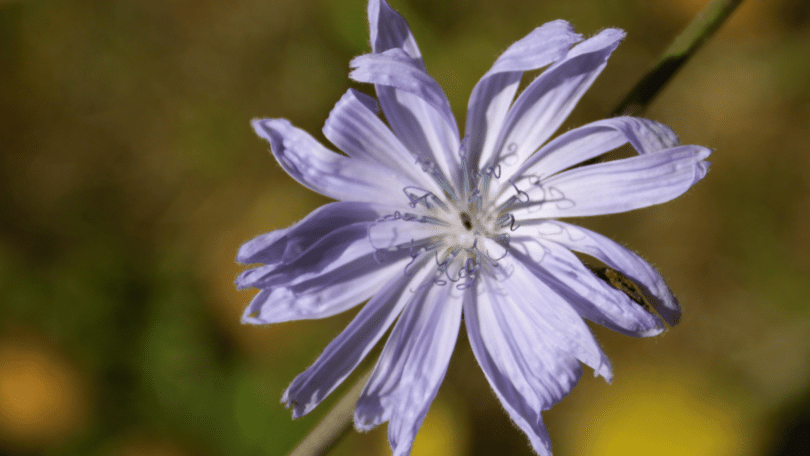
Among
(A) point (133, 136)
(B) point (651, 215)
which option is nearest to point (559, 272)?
(B) point (651, 215)

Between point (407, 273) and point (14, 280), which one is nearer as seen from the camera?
point (407, 273)

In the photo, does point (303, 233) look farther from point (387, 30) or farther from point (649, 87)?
point (649, 87)

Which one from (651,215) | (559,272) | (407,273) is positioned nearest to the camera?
(559,272)

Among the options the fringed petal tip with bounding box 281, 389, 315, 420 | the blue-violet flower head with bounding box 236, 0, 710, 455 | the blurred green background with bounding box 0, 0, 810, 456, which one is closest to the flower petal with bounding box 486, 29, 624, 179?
the blue-violet flower head with bounding box 236, 0, 710, 455

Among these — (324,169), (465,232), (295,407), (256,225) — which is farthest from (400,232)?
(256,225)

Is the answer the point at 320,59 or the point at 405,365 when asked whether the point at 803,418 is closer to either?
the point at 405,365

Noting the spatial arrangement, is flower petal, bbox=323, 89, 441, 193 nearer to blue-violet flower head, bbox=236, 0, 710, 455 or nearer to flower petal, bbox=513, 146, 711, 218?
blue-violet flower head, bbox=236, 0, 710, 455

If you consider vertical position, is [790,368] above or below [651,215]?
below

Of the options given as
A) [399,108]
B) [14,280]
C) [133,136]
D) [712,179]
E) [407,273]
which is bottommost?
[14,280]
